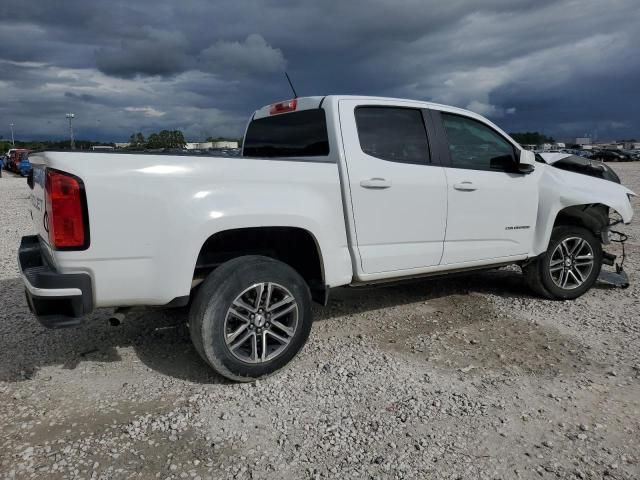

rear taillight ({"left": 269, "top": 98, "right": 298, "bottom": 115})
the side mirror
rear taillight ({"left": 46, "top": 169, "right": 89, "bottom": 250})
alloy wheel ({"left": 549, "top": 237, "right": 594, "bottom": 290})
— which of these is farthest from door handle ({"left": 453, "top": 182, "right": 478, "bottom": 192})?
rear taillight ({"left": 46, "top": 169, "right": 89, "bottom": 250})

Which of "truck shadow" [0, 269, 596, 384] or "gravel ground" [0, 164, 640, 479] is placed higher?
"truck shadow" [0, 269, 596, 384]

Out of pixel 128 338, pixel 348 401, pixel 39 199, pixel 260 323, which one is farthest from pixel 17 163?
pixel 348 401

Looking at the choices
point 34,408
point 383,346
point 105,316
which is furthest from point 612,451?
point 105,316

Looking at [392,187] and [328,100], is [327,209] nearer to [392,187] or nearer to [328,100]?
[392,187]

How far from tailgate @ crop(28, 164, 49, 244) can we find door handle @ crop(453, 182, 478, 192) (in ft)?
10.1

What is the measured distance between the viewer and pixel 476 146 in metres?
4.66

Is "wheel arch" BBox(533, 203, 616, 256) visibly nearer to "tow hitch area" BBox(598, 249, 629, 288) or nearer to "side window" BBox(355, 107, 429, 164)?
"tow hitch area" BBox(598, 249, 629, 288)

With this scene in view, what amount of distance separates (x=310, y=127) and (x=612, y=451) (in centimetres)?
299

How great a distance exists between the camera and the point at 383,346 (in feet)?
13.7

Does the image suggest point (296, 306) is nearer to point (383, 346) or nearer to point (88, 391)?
point (383, 346)

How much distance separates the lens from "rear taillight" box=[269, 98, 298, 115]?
171 inches

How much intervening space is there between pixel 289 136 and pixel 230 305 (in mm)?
1764

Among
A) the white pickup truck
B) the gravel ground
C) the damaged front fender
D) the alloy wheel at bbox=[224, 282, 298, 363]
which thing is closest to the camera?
the gravel ground

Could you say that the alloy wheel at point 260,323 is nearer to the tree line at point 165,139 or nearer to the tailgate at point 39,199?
the tailgate at point 39,199
